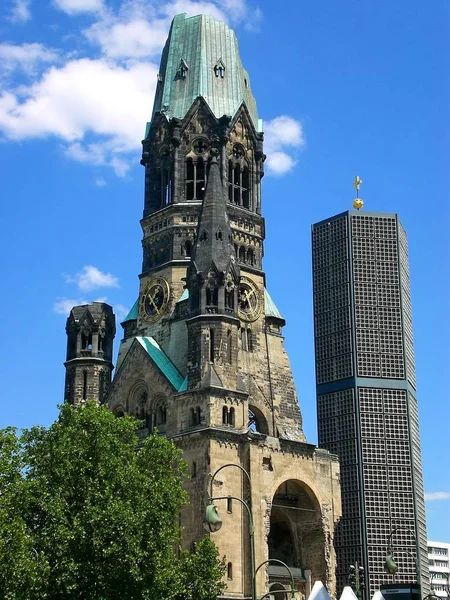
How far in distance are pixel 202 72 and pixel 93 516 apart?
47846mm

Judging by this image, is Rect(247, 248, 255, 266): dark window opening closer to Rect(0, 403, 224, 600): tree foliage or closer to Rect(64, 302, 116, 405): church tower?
Rect(64, 302, 116, 405): church tower

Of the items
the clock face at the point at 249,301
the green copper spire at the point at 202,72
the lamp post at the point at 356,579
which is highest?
the green copper spire at the point at 202,72

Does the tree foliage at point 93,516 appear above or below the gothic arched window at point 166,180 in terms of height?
below

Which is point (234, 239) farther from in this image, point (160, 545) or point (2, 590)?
point (2, 590)

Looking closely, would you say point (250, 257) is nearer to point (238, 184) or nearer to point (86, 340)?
point (238, 184)

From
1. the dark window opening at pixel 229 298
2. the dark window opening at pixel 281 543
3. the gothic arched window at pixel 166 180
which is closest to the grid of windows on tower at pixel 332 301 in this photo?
the dark window opening at pixel 281 543

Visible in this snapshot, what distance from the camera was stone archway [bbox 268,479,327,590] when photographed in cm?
7894

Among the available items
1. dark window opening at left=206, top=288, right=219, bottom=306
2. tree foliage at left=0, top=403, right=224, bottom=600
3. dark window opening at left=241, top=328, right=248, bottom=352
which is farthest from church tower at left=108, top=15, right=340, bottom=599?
tree foliage at left=0, top=403, right=224, bottom=600

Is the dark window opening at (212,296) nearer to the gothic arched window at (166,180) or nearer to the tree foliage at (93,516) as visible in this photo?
the gothic arched window at (166,180)

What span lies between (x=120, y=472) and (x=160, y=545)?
4828 mm

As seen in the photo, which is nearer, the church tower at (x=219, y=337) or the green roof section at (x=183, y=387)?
the church tower at (x=219, y=337)

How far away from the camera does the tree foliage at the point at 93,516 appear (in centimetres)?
5606

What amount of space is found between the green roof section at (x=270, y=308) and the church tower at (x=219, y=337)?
151 millimetres

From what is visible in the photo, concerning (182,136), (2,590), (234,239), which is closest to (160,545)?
(2,590)
